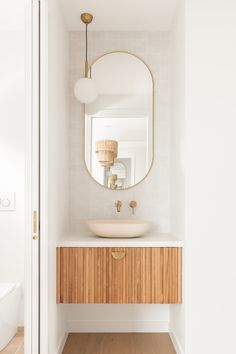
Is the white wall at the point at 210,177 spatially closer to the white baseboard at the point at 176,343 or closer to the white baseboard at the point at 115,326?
the white baseboard at the point at 176,343

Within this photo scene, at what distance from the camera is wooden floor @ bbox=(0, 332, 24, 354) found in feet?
8.81

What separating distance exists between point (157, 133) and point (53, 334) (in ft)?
5.87

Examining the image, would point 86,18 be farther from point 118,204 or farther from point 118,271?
point 118,271

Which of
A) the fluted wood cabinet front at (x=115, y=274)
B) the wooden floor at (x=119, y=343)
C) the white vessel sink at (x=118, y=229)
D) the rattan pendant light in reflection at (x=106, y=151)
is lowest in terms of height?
the wooden floor at (x=119, y=343)

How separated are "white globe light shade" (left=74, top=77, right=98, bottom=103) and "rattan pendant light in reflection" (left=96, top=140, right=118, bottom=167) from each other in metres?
0.39

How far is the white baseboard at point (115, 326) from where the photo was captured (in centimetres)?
311

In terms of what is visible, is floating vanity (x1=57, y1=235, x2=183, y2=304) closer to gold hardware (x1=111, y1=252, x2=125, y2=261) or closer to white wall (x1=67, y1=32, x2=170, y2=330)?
gold hardware (x1=111, y1=252, x2=125, y2=261)

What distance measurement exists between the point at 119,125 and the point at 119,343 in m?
1.77

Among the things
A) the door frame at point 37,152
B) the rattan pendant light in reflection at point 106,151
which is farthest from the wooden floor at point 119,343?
the rattan pendant light in reflection at point 106,151

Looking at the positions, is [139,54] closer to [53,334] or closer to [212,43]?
[212,43]

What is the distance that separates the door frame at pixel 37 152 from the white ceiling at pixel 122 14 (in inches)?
25.0

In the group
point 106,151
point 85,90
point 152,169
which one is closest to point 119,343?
point 152,169

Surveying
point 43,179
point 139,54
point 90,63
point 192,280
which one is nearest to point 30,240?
point 43,179

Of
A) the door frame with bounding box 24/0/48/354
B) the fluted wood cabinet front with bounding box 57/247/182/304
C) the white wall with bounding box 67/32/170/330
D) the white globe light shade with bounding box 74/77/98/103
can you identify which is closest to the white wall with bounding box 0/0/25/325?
the white wall with bounding box 67/32/170/330
